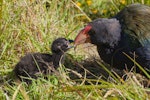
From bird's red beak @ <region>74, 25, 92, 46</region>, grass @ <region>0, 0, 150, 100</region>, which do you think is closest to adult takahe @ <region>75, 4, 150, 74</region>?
bird's red beak @ <region>74, 25, 92, 46</region>

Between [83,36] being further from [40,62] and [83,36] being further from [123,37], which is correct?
[40,62]

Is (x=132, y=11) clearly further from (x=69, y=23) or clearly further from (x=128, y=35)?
(x=69, y=23)

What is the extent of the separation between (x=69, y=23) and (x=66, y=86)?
7.66ft

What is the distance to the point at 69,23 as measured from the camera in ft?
19.7

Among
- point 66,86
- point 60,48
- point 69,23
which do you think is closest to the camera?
point 66,86

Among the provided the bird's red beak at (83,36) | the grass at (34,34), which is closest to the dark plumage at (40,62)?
the grass at (34,34)

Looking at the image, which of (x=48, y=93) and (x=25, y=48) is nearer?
(x=48, y=93)

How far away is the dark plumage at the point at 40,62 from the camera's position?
4.62 m

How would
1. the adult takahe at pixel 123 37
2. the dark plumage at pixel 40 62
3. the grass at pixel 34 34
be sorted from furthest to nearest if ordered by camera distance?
the dark plumage at pixel 40 62
the adult takahe at pixel 123 37
the grass at pixel 34 34

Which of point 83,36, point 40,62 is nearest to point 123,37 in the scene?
point 83,36

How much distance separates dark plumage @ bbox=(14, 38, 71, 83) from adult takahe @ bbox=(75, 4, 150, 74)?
0.28 m

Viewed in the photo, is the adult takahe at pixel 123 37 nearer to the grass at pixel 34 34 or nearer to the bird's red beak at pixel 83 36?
the bird's red beak at pixel 83 36

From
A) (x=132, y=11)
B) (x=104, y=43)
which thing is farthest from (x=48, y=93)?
(x=132, y=11)

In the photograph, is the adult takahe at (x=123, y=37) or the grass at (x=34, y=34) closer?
the grass at (x=34, y=34)
